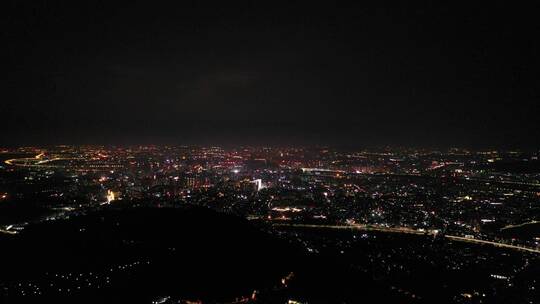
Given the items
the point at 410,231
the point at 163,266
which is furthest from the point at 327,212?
the point at 163,266

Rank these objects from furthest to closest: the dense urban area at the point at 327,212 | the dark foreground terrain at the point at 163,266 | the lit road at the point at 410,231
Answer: the lit road at the point at 410,231
the dense urban area at the point at 327,212
the dark foreground terrain at the point at 163,266

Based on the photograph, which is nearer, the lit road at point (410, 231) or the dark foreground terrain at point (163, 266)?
the dark foreground terrain at point (163, 266)

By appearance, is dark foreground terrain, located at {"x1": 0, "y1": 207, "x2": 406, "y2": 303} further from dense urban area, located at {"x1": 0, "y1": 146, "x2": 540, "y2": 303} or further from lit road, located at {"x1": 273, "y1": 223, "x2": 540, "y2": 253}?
lit road, located at {"x1": 273, "y1": 223, "x2": 540, "y2": 253}

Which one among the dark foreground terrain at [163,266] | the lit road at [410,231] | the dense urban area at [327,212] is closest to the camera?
the dark foreground terrain at [163,266]

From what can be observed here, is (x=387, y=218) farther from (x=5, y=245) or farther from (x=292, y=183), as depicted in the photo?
(x=5, y=245)

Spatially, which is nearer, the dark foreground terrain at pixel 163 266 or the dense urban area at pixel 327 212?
the dark foreground terrain at pixel 163 266

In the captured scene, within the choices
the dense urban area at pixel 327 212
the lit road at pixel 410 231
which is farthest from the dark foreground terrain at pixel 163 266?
the lit road at pixel 410 231

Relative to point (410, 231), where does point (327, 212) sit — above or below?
above

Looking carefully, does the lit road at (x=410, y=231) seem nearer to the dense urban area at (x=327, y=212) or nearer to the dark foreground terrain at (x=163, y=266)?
the dense urban area at (x=327, y=212)

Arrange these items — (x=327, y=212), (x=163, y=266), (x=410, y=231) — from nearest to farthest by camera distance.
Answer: (x=163, y=266) < (x=410, y=231) < (x=327, y=212)

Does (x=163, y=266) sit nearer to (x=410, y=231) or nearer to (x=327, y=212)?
(x=327, y=212)
